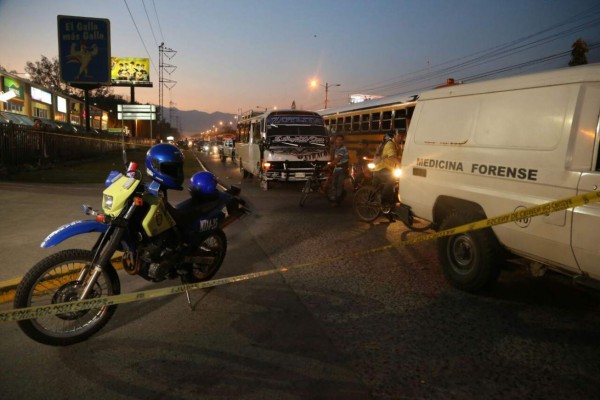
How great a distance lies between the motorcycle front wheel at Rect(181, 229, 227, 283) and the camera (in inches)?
167

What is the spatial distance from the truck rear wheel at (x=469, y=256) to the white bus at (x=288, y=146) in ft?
27.9

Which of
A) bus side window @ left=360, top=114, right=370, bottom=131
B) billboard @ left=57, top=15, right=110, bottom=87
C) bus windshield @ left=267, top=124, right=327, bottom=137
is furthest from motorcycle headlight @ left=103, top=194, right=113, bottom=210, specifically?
billboard @ left=57, top=15, right=110, bottom=87

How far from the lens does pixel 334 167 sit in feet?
34.1

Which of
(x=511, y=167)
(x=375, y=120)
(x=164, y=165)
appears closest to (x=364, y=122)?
(x=375, y=120)

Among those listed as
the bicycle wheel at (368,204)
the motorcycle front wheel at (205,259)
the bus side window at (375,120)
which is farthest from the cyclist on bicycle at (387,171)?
the bus side window at (375,120)

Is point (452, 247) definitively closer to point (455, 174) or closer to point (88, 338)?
point (455, 174)

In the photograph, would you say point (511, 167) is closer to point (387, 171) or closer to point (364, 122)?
point (387, 171)

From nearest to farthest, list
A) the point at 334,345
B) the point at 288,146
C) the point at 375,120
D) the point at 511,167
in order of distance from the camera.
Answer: the point at 334,345
the point at 511,167
the point at 288,146
the point at 375,120

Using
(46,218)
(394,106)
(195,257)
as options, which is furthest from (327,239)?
(394,106)

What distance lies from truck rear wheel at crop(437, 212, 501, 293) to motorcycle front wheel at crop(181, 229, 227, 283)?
2.59 m

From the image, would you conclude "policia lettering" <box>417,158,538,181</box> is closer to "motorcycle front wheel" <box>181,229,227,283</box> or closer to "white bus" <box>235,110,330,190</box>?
"motorcycle front wheel" <box>181,229,227,283</box>

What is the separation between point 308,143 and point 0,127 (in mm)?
10775

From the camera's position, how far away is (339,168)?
33.7ft

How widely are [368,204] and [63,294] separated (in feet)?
20.3
